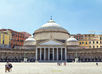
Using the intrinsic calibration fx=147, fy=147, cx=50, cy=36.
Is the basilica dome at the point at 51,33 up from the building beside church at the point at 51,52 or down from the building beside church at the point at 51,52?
up

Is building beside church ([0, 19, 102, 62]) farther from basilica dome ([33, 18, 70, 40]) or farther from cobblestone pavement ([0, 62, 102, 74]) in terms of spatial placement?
cobblestone pavement ([0, 62, 102, 74])

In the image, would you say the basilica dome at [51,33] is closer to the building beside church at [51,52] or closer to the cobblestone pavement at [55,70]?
the building beside church at [51,52]

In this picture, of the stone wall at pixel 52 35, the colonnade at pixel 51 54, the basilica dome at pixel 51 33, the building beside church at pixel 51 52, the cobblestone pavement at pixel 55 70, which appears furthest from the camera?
the basilica dome at pixel 51 33

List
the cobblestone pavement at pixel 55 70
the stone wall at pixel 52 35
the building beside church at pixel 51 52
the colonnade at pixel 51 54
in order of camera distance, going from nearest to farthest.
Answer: the cobblestone pavement at pixel 55 70 < the building beside church at pixel 51 52 < the colonnade at pixel 51 54 < the stone wall at pixel 52 35

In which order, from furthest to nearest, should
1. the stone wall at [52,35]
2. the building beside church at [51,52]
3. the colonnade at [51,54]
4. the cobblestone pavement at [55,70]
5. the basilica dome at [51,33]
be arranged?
the basilica dome at [51,33] → the stone wall at [52,35] → the colonnade at [51,54] → the building beside church at [51,52] → the cobblestone pavement at [55,70]

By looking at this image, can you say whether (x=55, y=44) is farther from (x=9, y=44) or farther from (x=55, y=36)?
(x=9, y=44)

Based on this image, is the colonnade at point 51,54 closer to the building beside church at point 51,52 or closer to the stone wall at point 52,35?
the building beside church at point 51,52

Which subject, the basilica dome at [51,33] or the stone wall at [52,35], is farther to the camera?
the basilica dome at [51,33]

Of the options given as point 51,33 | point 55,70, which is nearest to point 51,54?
point 51,33

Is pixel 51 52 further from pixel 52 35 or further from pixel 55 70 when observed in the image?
pixel 55 70

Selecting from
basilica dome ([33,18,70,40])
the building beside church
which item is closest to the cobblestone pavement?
the building beside church

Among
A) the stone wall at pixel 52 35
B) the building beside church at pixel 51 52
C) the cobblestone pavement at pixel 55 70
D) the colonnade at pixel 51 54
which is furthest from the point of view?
the stone wall at pixel 52 35

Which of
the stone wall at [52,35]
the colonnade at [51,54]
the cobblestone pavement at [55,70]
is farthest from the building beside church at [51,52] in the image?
the cobblestone pavement at [55,70]

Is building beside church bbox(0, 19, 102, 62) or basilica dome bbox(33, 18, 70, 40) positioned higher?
basilica dome bbox(33, 18, 70, 40)
